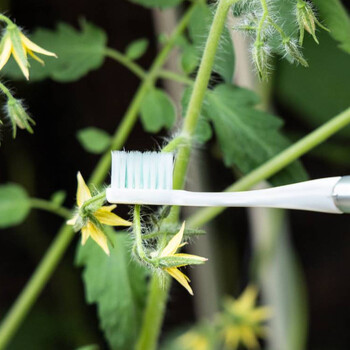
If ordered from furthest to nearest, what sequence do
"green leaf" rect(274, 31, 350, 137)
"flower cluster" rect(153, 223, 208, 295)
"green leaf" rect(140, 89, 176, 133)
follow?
"green leaf" rect(274, 31, 350, 137)
"green leaf" rect(140, 89, 176, 133)
"flower cluster" rect(153, 223, 208, 295)

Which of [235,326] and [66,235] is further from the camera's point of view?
[235,326]

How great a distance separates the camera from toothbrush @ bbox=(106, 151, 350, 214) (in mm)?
486

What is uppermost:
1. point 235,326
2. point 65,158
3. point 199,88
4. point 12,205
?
point 199,88

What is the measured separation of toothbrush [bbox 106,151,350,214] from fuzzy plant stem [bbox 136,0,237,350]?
0.06 metres

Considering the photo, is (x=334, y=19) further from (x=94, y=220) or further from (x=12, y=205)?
(x=12, y=205)

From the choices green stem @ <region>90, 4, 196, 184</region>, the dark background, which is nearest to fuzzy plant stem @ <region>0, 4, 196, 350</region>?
green stem @ <region>90, 4, 196, 184</region>

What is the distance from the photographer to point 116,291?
2.21ft

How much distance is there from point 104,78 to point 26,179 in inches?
8.5

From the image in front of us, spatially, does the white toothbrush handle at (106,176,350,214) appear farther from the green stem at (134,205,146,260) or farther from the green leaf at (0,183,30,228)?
the green leaf at (0,183,30,228)

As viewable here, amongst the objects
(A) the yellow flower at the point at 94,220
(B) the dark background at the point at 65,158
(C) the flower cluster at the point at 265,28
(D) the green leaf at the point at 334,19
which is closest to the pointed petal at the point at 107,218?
(A) the yellow flower at the point at 94,220

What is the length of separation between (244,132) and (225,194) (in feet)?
0.56

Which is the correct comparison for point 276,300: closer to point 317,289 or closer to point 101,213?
point 317,289

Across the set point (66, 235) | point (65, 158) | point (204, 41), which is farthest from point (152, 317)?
point (65, 158)

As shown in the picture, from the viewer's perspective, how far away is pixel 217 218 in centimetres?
129
